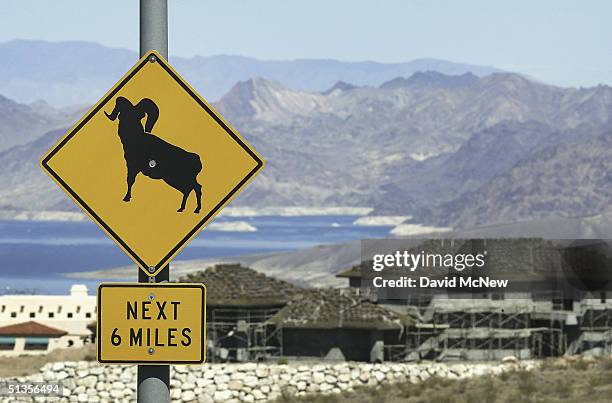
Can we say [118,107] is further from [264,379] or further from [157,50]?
[264,379]

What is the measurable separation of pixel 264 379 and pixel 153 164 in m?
58.4

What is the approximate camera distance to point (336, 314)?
68250mm

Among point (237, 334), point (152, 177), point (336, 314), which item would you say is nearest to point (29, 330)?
point (237, 334)

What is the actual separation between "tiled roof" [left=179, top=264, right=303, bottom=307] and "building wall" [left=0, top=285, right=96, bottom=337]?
32.5 metres

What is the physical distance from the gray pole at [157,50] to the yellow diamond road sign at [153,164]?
0.31ft

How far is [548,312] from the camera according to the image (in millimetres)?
72938

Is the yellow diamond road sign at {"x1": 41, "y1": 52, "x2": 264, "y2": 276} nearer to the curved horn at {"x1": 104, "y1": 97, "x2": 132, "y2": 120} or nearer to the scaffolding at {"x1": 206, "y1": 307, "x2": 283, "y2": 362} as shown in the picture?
the curved horn at {"x1": 104, "y1": 97, "x2": 132, "y2": 120}

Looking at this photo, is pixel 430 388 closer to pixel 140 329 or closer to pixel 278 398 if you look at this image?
pixel 278 398

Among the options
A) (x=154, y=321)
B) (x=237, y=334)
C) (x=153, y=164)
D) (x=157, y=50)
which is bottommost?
(x=154, y=321)

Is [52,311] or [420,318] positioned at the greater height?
[52,311]

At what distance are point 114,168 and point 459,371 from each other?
59.6 meters

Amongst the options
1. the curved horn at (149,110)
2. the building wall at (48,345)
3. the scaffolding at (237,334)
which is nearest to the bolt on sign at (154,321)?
the curved horn at (149,110)

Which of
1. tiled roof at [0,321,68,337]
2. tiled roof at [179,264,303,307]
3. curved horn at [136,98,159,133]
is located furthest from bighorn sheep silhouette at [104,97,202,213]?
tiled roof at [0,321,68,337]

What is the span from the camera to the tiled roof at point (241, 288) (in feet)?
234
